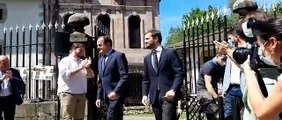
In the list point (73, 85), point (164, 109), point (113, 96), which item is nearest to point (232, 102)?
point (164, 109)

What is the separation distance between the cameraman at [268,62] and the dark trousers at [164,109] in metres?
3.84

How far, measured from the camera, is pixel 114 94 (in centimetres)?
683

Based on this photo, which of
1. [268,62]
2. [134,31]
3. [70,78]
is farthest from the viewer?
[134,31]

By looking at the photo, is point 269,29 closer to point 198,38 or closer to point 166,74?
point 166,74

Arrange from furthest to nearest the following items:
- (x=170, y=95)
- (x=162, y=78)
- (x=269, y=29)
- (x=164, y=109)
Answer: (x=162, y=78) < (x=164, y=109) < (x=170, y=95) < (x=269, y=29)

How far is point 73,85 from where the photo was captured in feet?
24.6

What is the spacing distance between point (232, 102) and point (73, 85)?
9.37 feet

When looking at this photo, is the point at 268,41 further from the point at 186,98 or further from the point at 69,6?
the point at 69,6

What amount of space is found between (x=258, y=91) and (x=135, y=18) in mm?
28793

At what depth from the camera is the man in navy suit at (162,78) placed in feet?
21.8

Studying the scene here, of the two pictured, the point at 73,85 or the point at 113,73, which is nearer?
the point at 113,73

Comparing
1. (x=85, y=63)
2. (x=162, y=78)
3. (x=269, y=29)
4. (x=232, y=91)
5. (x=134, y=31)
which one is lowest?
(x=232, y=91)

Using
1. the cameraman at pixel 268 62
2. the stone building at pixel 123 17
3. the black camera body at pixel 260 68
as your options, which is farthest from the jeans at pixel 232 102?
the stone building at pixel 123 17

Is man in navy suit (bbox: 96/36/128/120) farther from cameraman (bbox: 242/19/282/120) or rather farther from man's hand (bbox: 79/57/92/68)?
cameraman (bbox: 242/19/282/120)
